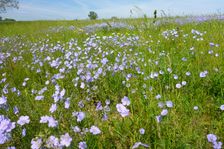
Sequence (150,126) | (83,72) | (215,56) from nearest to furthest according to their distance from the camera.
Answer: (150,126) → (83,72) → (215,56)

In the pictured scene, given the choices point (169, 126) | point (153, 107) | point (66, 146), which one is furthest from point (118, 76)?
point (66, 146)

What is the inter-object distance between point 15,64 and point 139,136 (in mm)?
4548

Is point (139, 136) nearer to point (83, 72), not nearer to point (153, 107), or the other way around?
point (153, 107)

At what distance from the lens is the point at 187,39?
6086mm

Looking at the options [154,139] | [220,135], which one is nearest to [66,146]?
[154,139]

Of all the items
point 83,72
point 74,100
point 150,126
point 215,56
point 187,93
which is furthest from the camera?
point 215,56

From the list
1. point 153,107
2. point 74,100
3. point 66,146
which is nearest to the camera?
point 66,146

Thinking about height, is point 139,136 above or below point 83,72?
below

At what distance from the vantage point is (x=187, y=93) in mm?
3271

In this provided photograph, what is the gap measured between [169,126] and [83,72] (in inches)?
72.1

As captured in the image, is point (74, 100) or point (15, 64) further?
point (15, 64)

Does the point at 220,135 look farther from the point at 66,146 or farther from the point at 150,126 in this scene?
the point at 66,146

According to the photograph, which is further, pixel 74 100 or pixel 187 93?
pixel 187 93

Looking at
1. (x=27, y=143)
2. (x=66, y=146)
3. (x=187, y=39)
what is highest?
(x=187, y=39)
